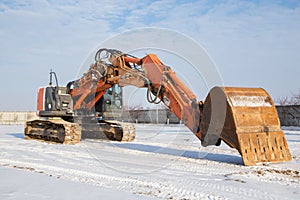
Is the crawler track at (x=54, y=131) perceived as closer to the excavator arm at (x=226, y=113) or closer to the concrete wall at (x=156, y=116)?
the concrete wall at (x=156, y=116)

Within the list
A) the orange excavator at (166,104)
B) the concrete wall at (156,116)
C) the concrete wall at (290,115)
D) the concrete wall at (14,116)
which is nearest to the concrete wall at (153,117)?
the concrete wall at (156,116)

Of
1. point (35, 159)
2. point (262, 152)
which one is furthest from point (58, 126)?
point (262, 152)

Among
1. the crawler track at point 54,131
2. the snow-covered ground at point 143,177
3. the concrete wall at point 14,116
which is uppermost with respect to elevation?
the concrete wall at point 14,116

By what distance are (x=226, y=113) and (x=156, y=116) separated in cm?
2836

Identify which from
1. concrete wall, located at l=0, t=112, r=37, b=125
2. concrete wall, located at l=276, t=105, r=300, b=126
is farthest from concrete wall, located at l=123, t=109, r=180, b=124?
concrete wall, located at l=0, t=112, r=37, b=125

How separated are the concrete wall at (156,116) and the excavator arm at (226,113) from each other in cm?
537

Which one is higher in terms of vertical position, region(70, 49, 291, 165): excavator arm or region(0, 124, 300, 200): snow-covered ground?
region(70, 49, 291, 165): excavator arm

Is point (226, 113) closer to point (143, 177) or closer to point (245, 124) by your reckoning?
point (245, 124)

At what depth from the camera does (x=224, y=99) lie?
6996mm

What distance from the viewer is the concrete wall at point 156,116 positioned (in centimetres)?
2514

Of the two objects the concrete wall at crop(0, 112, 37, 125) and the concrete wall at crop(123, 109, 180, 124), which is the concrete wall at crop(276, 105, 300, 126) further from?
the concrete wall at crop(0, 112, 37, 125)

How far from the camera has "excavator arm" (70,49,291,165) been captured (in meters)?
6.72

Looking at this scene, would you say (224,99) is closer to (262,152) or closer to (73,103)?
(262,152)

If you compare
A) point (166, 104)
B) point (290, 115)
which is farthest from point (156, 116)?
point (166, 104)
